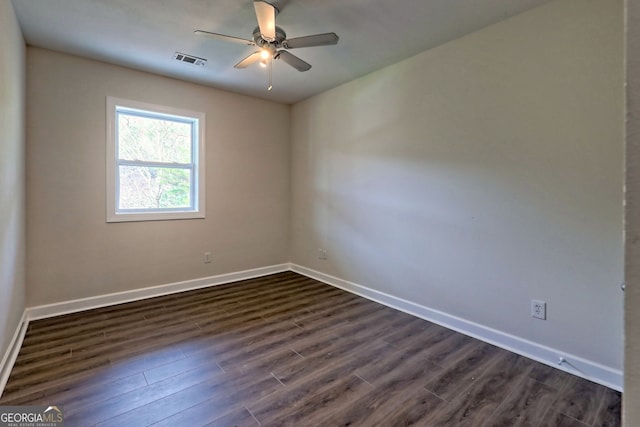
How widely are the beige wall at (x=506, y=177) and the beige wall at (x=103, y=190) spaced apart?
4.91ft

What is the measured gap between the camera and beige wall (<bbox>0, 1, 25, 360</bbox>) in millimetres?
1996

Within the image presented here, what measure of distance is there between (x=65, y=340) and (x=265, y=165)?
2.99 m

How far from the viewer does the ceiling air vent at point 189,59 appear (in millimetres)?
3074

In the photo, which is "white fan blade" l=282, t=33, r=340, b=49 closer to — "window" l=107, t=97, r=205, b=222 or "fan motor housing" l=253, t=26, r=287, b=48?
"fan motor housing" l=253, t=26, r=287, b=48

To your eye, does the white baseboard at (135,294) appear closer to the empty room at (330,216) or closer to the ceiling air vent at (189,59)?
the empty room at (330,216)

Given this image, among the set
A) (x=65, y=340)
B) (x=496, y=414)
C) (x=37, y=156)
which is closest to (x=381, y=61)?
(x=496, y=414)

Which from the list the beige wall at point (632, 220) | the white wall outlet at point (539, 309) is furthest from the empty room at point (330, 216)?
the beige wall at point (632, 220)

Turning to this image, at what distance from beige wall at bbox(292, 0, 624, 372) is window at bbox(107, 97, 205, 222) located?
6.70ft

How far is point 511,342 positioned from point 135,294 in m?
3.81

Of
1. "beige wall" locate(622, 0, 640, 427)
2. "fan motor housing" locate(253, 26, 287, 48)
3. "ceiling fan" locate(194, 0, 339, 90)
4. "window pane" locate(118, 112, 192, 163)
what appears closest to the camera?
"beige wall" locate(622, 0, 640, 427)

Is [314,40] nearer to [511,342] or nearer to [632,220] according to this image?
[632,220]

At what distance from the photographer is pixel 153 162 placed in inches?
144
